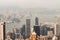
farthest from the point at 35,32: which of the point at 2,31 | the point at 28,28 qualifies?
the point at 2,31

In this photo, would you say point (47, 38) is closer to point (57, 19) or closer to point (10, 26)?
point (57, 19)

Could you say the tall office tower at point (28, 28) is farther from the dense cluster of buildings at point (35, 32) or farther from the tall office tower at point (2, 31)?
the tall office tower at point (2, 31)

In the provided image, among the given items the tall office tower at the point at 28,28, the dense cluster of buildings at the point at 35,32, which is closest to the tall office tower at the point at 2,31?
the dense cluster of buildings at the point at 35,32

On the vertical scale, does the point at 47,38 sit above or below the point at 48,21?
below

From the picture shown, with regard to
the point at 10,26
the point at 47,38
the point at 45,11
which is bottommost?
the point at 47,38

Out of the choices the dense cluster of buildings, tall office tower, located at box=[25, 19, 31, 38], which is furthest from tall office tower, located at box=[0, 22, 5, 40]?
tall office tower, located at box=[25, 19, 31, 38]

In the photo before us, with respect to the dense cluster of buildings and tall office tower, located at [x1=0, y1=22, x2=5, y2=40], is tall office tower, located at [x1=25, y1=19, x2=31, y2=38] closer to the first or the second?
the dense cluster of buildings

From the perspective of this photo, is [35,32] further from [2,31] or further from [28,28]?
[2,31]

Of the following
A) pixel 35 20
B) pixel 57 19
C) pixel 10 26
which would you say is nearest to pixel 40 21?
pixel 35 20
